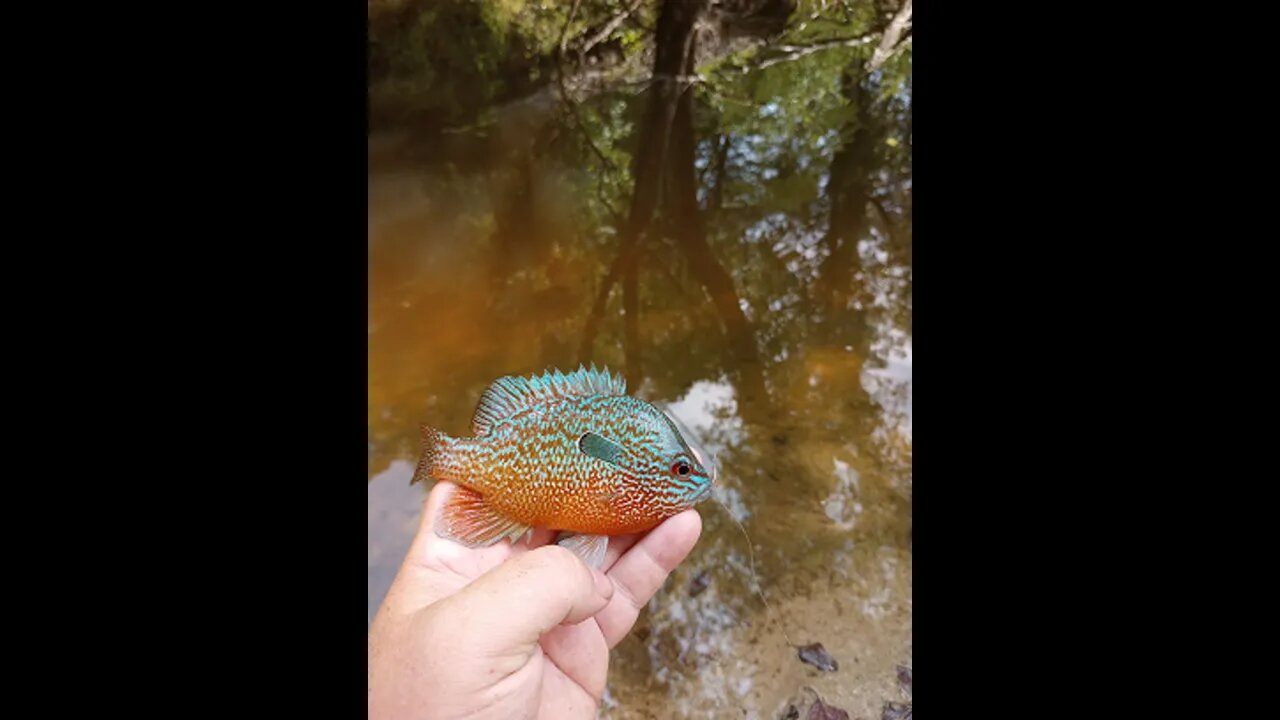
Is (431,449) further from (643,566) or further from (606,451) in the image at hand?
(643,566)

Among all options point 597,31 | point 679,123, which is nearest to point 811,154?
point 679,123

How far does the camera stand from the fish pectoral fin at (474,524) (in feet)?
5.64

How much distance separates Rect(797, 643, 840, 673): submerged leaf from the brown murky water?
0.09ft

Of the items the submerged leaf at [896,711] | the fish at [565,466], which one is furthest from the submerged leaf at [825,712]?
the fish at [565,466]

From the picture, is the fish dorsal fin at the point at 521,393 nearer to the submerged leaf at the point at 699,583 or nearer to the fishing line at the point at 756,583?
the fishing line at the point at 756,583

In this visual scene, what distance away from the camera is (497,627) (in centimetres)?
140

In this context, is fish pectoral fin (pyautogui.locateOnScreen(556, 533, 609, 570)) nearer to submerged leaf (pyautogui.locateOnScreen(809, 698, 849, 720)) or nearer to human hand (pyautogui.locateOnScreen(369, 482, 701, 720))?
human hand (pyautogui.locateOnScreen(369, 482, 701, 720))

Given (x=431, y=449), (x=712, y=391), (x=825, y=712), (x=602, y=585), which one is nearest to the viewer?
(x=602, y=585)

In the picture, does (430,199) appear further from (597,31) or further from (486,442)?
(486,442)

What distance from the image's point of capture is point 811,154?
4.83 meters

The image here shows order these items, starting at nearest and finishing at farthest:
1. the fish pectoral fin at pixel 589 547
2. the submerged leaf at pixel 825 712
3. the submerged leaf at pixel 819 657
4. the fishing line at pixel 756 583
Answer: the fish pectoral fin at pixel 589 547 → the submerged leaf at pixel 825 712 → the submerged leaf at pixel 819 657 → the fishing line at pixel 756 583

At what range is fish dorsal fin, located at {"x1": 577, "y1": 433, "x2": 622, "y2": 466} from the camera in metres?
1.67

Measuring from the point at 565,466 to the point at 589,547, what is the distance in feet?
0.69

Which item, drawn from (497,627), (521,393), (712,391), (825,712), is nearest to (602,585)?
(497,627)
